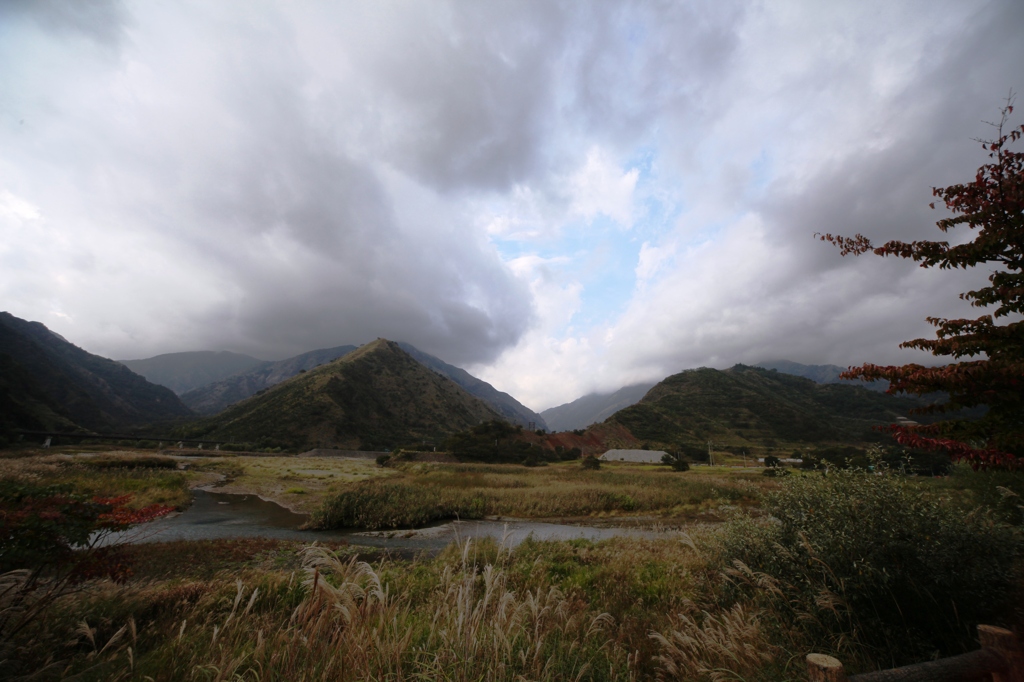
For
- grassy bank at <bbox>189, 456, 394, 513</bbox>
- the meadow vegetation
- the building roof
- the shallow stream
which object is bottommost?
the building roof

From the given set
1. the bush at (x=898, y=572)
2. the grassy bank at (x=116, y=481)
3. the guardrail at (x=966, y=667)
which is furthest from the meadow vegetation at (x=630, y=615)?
the grassy bank at (x=116, y=481)

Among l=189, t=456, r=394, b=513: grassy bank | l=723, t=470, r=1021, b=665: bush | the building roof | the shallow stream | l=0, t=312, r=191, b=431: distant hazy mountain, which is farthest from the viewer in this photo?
the building roof

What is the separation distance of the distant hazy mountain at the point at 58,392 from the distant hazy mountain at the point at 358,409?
2841 centimetres

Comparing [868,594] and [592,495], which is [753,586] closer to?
[868,594]

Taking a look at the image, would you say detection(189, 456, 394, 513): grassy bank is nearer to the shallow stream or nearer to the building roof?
the shallow stream

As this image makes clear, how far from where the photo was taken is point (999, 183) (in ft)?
19.2

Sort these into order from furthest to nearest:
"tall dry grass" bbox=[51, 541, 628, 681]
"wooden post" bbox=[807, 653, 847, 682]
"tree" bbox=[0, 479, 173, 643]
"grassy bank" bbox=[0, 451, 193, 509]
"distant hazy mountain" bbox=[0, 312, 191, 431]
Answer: "distant hazy mountain" bbox=[0, 312, 191, 431] → "grassy bank" bbox=[0, 451, 193, 509] → "tree" bbox=[0, 479, 173, 643] → "tall dry grass" bbox=[51, 541, 628, 681] → "wooden post" bbox=[807, 653, 847, 682]

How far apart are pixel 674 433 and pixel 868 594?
382 ft

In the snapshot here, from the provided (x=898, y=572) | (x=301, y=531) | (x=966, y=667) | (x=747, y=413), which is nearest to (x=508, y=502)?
(x=301, y=531)

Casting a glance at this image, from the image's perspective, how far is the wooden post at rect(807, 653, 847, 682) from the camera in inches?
87.0

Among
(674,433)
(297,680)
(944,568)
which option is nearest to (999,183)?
(944,568)

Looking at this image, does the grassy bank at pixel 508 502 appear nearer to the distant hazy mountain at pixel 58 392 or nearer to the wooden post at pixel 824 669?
the wooden post at pixel 824 669

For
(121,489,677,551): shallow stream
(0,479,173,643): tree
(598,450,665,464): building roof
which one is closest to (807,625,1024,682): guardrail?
(0,479,173,643): tree

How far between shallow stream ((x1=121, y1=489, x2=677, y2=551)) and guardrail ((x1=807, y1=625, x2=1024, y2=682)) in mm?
11739
